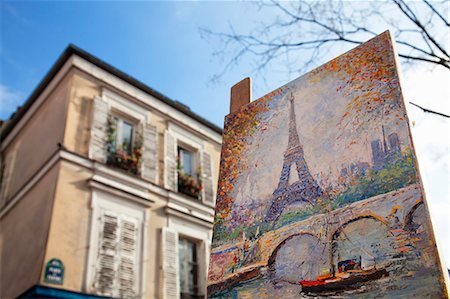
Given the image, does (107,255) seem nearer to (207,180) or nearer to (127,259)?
(127,259)

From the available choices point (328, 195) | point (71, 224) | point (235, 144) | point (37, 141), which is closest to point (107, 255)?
point (71, 224)

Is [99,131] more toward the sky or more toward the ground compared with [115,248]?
more toward the sky

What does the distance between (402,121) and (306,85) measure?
2.60ft

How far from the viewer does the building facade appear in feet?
21.2

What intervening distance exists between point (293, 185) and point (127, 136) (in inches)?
249

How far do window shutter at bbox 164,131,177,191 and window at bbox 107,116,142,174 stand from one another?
67cm

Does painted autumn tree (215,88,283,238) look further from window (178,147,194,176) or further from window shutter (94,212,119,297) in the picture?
window (178,147,194,176)

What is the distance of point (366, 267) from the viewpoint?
196 centimetres

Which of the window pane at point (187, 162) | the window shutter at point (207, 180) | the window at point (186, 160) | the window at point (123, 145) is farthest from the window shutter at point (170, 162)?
the window shutter at point (207, 180)

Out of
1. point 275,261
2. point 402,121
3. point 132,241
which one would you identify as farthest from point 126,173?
point 402,121

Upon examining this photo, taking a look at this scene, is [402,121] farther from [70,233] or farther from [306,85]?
[70,233]

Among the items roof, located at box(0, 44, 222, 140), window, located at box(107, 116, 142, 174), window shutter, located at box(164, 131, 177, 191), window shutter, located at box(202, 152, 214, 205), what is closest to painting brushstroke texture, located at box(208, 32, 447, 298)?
window, located at box(107, 116, 142, 174)

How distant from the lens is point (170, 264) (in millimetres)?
7594

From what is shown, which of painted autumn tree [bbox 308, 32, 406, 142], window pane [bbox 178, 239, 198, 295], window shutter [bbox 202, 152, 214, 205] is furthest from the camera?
window shutter [bbox 202, 152, 214, 205]
